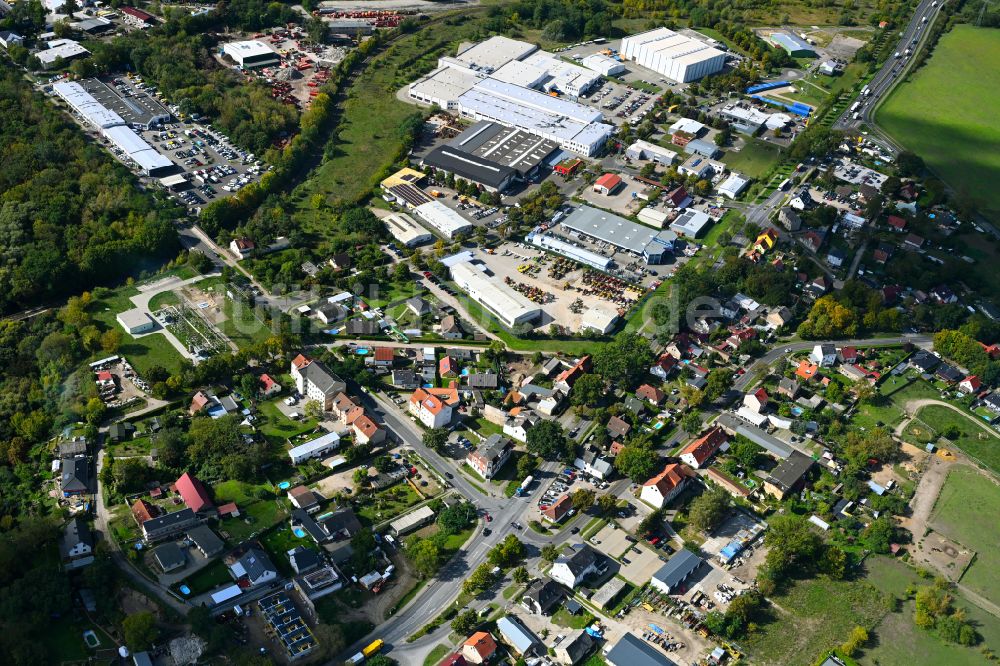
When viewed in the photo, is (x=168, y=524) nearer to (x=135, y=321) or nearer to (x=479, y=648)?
(x=479, y=648)

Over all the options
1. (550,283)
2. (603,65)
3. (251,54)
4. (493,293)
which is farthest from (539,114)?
(251,54)

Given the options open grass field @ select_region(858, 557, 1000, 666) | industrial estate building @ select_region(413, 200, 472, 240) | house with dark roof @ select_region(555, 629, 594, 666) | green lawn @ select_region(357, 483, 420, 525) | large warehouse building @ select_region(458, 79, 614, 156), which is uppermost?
large warehouse building @ select_region(458, 79, 614, 156)

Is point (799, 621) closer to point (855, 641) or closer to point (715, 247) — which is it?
point (855, 641)

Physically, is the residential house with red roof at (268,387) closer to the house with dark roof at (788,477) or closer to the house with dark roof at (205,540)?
the house with dark roof at (205,540)

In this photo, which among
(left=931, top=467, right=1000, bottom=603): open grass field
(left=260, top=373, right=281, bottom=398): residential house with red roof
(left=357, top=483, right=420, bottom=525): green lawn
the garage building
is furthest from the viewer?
the garage building

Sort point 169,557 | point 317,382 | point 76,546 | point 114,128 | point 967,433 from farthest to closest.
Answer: point 114,128, point 967,433, point 317,382, point 76,546, point 169,557

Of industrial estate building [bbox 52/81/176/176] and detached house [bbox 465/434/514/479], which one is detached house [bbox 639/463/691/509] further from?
industrial estate building [bbox 52/81/176/176]

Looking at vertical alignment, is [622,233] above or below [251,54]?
below

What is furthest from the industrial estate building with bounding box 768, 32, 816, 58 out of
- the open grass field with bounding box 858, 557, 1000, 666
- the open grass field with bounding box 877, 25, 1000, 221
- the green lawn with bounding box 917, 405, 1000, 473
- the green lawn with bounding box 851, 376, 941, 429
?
the open grass field with bounding box 858, 557, 1000, 666
